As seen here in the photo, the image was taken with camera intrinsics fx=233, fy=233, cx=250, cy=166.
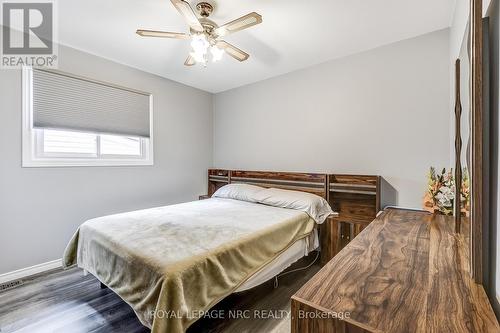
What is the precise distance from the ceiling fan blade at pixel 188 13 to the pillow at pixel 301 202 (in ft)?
6.10

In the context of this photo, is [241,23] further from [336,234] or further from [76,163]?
[76,163]

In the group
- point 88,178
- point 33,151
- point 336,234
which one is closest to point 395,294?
point 336,234

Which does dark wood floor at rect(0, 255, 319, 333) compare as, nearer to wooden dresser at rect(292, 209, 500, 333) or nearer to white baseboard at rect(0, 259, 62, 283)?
white baseboard at rect(0, 259, 62, 283)

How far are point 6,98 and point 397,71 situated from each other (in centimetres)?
391

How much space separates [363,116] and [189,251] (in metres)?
2.32

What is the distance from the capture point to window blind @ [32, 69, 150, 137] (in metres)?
2.44

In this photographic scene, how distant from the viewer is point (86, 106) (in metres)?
2.72

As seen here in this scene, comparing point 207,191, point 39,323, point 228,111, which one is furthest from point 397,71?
point 39,323

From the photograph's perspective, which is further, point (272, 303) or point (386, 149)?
point (386, 149)

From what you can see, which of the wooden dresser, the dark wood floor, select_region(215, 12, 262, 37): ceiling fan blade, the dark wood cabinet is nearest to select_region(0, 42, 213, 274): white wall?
the dark wood floor

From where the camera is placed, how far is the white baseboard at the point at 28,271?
225 cm

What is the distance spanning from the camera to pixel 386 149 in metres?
2.50

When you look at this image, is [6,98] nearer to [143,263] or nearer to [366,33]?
[143,263]

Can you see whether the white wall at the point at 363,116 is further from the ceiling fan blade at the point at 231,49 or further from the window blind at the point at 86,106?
the window blind at the point at 86,106
